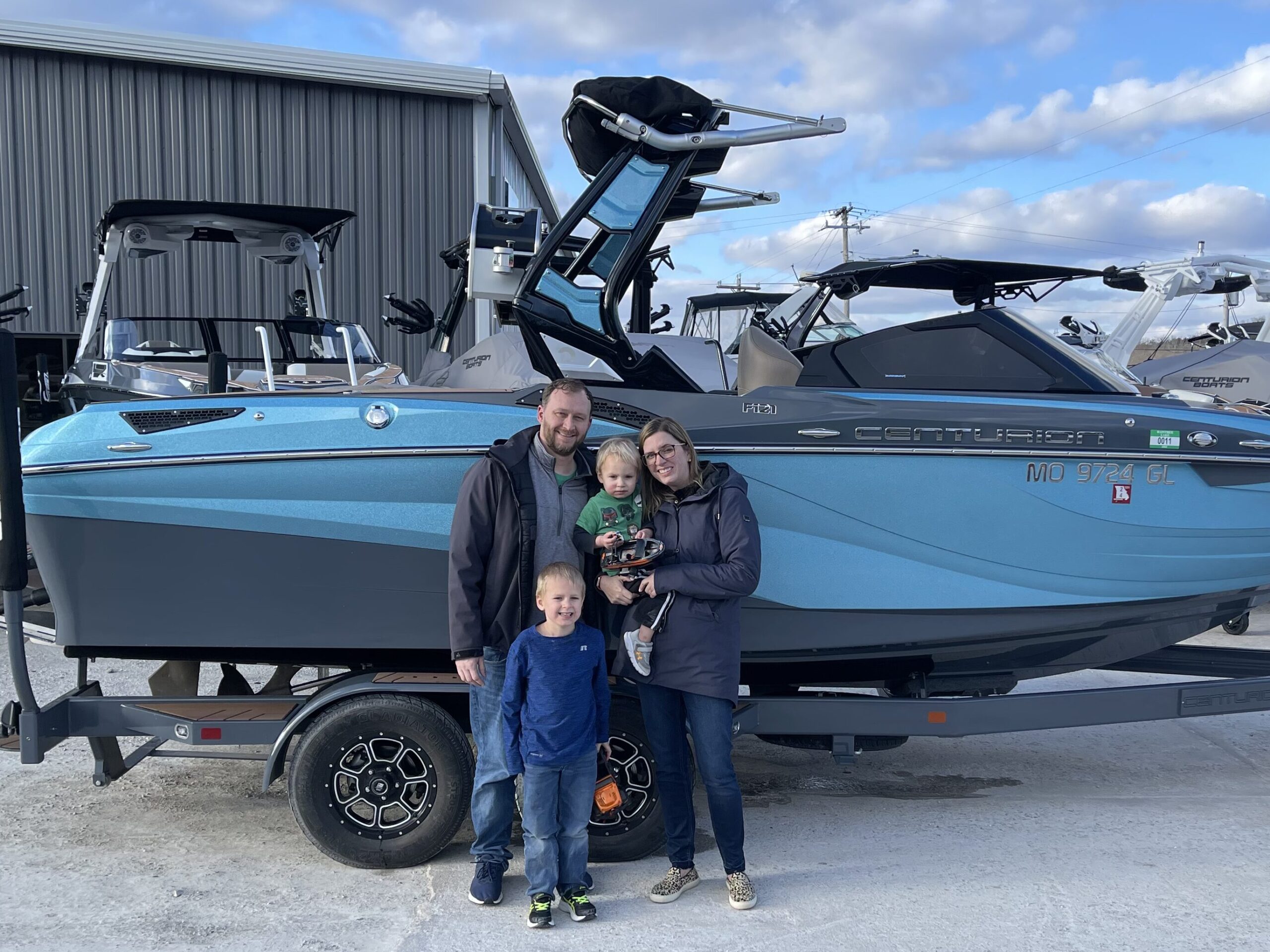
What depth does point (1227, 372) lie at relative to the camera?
31.9 ft

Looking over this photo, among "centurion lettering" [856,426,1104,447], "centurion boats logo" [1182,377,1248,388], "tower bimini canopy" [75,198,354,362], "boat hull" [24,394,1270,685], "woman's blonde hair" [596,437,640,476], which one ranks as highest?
"tower bimini canopy" [75,198,354,362]

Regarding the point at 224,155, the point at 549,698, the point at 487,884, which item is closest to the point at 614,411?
the point at 549,698

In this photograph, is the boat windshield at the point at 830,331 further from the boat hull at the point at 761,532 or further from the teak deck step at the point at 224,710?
the teak deck step at the point at 224,710

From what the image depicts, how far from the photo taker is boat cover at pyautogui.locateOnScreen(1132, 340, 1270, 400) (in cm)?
956

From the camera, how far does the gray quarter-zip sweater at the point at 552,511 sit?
3.40 metres

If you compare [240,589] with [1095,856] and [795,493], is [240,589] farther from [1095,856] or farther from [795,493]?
[1095,856]

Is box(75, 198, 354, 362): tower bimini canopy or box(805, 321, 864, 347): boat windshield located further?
box(805, 321, 864, 347): boat windshield

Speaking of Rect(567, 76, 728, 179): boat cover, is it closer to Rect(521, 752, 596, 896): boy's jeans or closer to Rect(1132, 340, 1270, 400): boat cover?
Rect(521, 752, 596, 896): boy's jeans

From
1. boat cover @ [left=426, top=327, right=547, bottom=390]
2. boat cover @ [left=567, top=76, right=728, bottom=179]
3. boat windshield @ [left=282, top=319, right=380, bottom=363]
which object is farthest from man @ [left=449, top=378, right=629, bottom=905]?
boat windshield @ [left=282, top=319, right=380, bottom=363]

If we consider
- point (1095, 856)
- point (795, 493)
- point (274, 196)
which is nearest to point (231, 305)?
point (274, 196)

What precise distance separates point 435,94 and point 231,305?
125 inches

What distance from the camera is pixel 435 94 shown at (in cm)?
1162

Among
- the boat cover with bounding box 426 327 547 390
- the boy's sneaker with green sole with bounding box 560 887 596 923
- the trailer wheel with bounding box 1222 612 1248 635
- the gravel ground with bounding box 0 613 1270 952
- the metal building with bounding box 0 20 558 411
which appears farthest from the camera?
the metal building with bounding box 0 20 558 411

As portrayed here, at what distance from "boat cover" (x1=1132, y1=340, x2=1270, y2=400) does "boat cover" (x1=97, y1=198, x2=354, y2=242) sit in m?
7.31
